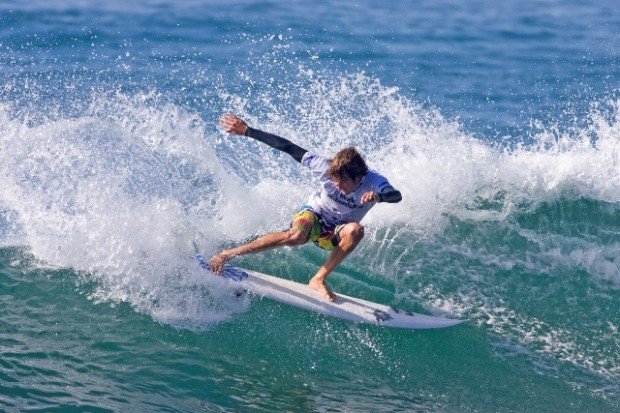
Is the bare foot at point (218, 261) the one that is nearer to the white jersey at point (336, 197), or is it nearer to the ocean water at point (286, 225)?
the ocean water at point (286, 225)

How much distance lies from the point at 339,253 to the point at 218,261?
1.34m

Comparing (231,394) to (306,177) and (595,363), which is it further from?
(306,177)

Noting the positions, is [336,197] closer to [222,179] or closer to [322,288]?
[322,288]

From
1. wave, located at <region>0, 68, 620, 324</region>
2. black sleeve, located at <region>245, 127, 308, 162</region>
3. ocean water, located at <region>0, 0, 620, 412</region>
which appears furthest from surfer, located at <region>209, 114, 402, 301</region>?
wave, located at <region>0, 68, 620, 324</region>

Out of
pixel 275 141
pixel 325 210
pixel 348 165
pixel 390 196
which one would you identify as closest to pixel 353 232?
pixel 325 210

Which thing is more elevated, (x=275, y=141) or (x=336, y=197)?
(x=275, y=141)

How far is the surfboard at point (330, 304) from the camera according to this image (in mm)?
9641

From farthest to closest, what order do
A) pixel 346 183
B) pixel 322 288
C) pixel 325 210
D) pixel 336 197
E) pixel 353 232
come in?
pixel 322 288
pixel 325 210
pixel 336 197
pixel 353 232
pixel 346 183

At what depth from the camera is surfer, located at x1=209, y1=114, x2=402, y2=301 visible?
9367 mm

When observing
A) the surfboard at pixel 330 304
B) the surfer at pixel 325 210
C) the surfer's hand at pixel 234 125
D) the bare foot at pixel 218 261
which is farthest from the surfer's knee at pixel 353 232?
the surfer's hand at pixel 234 125

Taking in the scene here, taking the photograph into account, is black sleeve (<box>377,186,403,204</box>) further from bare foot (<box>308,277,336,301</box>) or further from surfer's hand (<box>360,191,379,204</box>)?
bare foot (<box>308,277,336,301</box>)

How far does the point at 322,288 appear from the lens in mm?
9875

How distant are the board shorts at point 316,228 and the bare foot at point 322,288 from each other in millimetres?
410

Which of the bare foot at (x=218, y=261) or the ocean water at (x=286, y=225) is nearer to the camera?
the ocean water at (x=286, y=225)
